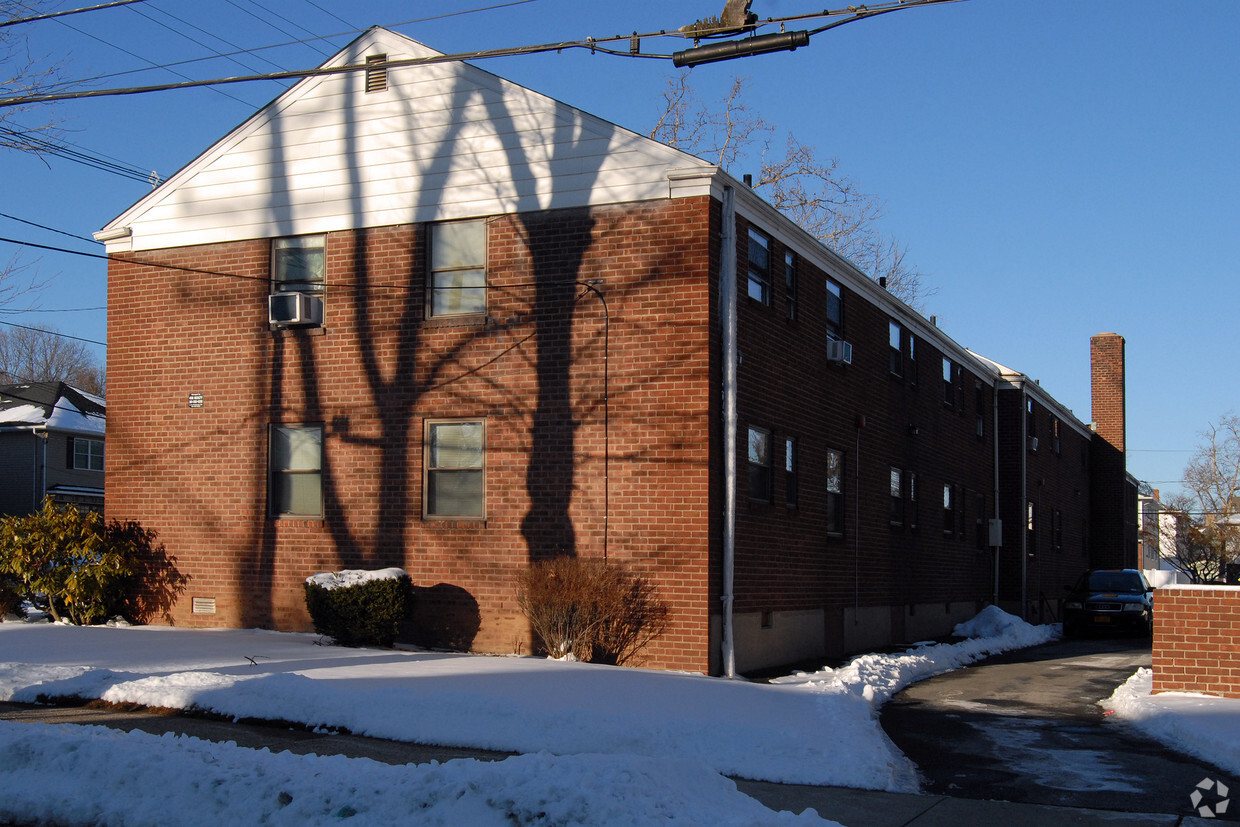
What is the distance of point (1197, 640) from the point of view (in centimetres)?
1331

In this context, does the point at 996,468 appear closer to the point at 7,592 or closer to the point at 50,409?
the point at 7,592

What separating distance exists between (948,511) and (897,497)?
15.2ft

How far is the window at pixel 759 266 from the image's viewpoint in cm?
1741

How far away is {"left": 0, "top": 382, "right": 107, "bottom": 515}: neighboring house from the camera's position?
40156 mm

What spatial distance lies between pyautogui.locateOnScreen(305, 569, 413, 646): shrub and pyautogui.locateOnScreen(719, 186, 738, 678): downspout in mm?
4393

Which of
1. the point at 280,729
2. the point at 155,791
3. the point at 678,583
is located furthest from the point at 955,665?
the point at 155,791

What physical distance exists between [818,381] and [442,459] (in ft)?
21.5

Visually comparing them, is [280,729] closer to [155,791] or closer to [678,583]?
[155,791]

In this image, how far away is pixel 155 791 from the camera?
25.1ft

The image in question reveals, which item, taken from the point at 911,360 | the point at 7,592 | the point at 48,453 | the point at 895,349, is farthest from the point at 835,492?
the point at 48,453

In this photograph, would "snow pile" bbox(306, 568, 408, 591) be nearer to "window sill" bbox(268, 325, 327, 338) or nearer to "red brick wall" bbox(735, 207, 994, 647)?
"window sill" bbox(268, 325, 327, 338)
